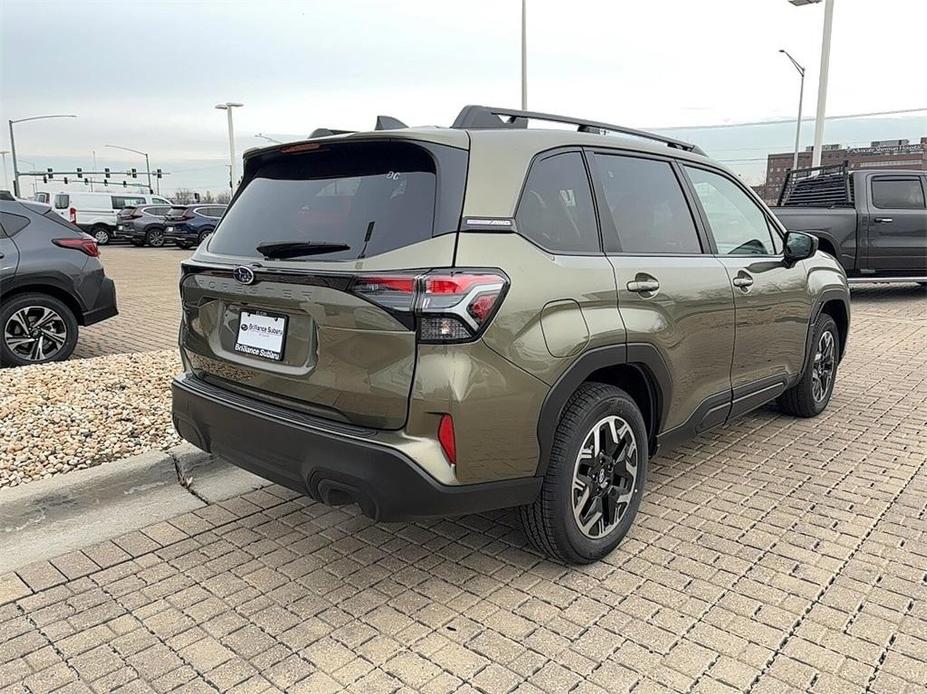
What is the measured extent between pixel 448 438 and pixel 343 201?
40.2 inches

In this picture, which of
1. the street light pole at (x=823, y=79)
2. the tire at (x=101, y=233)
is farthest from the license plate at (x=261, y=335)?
the tire at (x=101, y=233)

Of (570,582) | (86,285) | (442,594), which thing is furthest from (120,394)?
(570,582)

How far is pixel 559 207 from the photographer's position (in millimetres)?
3035

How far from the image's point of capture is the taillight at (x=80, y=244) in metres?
6.91

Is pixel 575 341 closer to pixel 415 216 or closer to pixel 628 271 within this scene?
pixel 628 271

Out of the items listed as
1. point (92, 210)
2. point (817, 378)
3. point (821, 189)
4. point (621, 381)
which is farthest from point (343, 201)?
point (92, 210)

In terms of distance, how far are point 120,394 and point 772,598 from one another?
4.37 m

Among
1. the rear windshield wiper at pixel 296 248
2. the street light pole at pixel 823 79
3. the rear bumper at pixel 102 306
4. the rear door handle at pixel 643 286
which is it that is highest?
the street light pole at pixel 823 79

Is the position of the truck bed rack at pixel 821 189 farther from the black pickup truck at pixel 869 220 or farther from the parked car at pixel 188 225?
the parked car at pixel 188 225

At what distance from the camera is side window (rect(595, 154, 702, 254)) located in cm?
334

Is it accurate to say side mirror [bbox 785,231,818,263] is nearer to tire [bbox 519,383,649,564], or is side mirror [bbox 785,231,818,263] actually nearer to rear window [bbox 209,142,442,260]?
tire [bbox 519,383,649,564]

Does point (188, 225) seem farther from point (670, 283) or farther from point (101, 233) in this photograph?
point (670, 283)

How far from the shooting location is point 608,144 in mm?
3422

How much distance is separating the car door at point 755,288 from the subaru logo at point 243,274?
2378 mm
